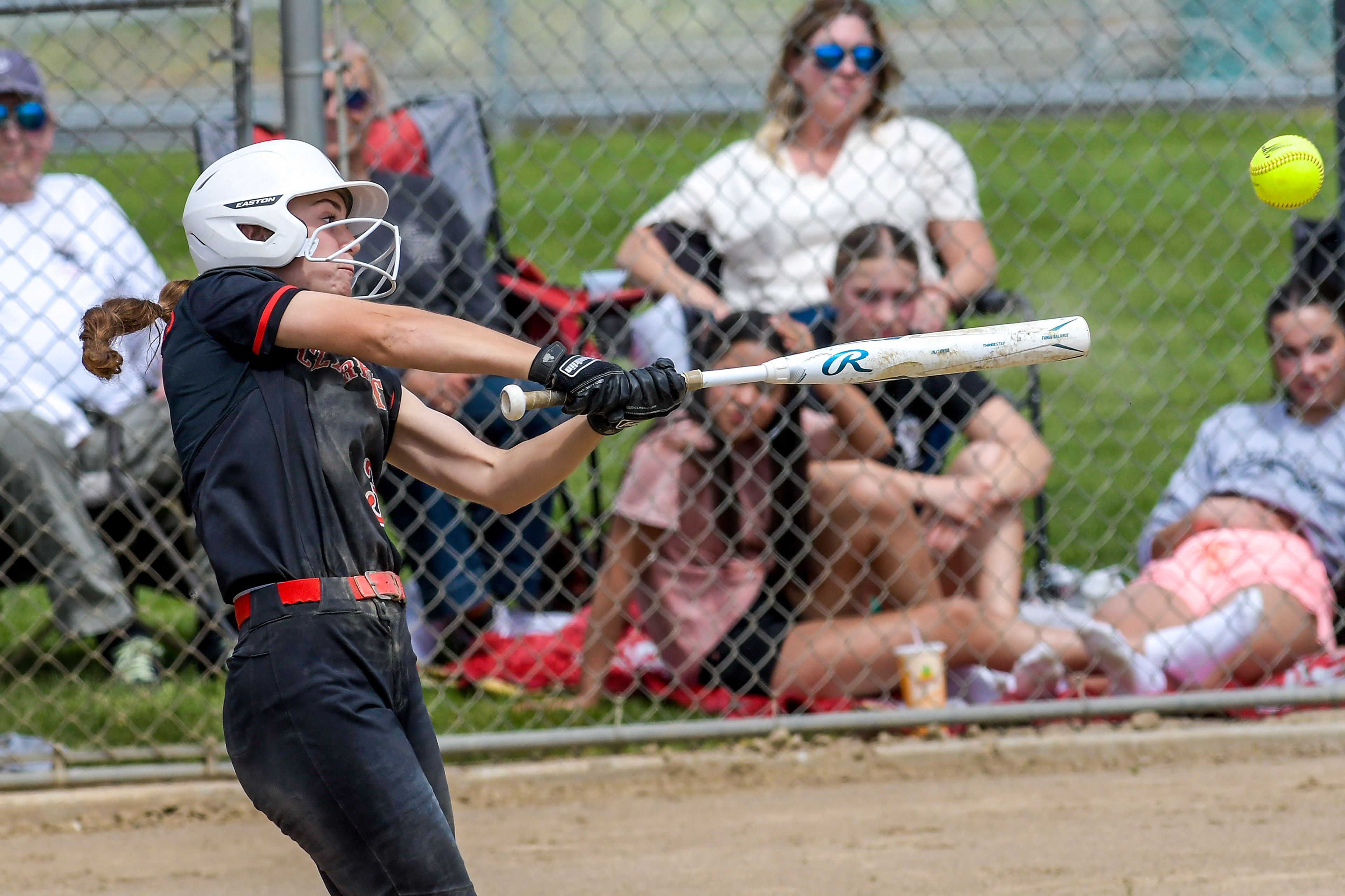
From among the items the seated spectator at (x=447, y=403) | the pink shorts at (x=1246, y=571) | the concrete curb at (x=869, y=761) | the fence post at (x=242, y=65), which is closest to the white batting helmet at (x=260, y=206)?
the fence post at (x=242, y=65)

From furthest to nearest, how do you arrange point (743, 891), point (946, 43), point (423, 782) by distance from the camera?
point (946, 43) → point (743, 891) → point (423, 782)

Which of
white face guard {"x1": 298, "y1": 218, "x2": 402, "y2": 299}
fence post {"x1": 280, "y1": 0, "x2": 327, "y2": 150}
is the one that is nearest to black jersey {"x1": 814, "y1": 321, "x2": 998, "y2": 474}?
fence post {"x1": 280, "y1": 0, "x2": 327, "y2": 150}

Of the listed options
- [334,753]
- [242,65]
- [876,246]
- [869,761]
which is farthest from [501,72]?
[334,753]

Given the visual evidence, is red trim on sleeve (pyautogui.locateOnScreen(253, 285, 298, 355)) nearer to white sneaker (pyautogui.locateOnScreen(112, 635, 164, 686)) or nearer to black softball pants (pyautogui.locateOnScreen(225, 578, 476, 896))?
black softball pants (pyautogui.locateOnScreen(225, 578, 476, 896))

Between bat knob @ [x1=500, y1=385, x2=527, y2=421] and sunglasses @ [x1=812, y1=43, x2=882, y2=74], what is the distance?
2.64 metres

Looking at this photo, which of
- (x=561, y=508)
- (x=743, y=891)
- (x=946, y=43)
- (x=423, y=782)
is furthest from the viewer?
(x=946, y=43)

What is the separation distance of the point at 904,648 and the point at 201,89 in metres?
8.12

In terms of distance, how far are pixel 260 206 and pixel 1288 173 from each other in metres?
2.07

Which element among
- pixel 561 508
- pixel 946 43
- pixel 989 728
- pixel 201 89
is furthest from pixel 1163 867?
pixel 946 43

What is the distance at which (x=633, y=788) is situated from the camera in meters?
3.91

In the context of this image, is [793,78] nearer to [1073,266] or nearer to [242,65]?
[242,65]

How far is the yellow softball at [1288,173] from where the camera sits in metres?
2.96

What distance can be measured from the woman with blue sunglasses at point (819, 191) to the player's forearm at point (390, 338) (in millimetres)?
2335

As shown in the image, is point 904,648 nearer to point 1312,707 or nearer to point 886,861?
point 886,861
